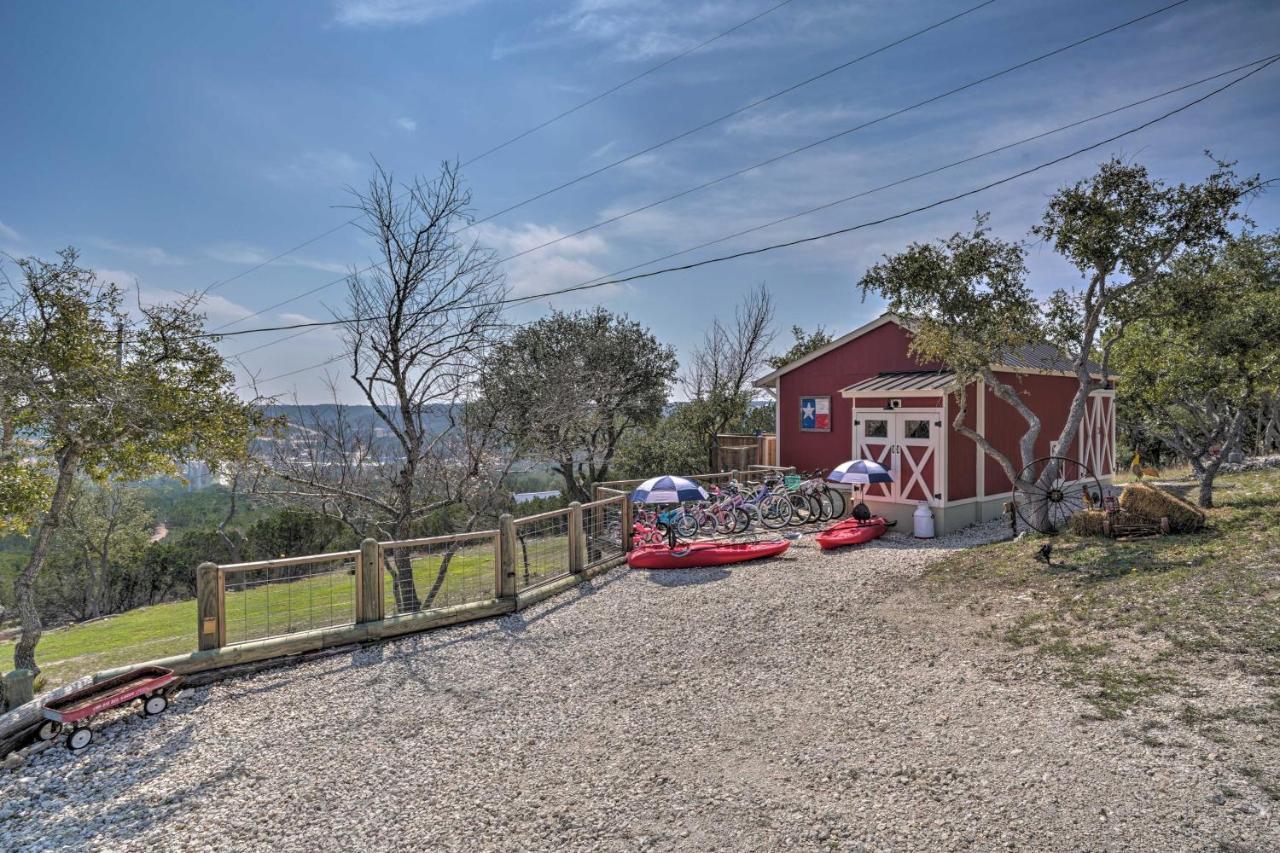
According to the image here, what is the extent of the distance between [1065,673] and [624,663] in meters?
4.19

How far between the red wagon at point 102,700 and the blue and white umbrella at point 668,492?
6580 millimetres

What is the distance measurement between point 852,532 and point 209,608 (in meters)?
10.4

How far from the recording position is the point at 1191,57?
8586mm

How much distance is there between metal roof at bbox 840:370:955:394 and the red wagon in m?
12.8

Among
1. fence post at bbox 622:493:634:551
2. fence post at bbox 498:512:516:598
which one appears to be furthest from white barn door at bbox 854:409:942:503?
fence post at bbox 498:512:516:598

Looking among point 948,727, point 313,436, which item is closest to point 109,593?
point 313,436

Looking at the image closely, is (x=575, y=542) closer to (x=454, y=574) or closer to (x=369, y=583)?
(x=454, y=574)

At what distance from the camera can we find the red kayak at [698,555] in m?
10.7

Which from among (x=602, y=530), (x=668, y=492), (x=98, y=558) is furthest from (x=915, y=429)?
(x=98, y=558)

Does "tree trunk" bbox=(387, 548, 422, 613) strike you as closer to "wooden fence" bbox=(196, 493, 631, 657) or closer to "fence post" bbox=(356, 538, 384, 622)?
"wooden fence" bbox=(196, 493, 631, 657)

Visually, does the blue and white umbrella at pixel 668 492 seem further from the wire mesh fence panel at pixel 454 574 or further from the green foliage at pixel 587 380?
the green foliage at pixel 587 380

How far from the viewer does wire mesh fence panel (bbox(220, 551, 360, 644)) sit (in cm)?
702

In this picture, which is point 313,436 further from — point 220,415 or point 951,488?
point 951,488

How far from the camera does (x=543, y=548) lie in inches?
392
